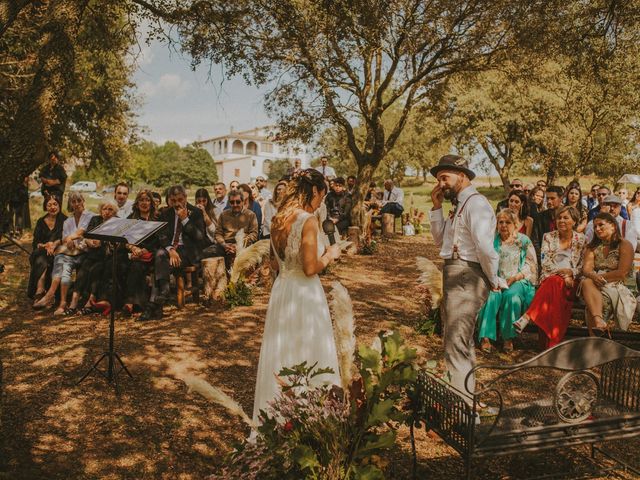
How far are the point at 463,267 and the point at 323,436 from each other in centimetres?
207

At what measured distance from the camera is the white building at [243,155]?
11912 centimetres

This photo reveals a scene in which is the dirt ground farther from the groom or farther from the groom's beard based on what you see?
the groom's beard

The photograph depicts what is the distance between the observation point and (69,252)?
8812 millimetres

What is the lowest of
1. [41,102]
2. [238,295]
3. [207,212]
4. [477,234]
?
[238,295]

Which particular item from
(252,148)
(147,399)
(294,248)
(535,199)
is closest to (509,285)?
(535,199)

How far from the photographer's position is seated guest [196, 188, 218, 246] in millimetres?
9758

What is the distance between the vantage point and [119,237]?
17.8 ft

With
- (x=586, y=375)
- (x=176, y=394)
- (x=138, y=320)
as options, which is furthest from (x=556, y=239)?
(x=138, y=320)

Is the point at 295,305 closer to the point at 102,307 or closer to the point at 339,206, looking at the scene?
the point at 102,307

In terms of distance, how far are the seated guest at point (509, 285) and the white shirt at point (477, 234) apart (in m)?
2.66

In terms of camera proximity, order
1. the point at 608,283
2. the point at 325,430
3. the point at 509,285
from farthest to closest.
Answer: the point at 509,285 → the point at 608,283 → the point at 325,430

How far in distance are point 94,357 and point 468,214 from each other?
4.67 metres

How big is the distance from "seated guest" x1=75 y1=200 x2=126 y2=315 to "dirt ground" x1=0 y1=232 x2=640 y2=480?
425 mm

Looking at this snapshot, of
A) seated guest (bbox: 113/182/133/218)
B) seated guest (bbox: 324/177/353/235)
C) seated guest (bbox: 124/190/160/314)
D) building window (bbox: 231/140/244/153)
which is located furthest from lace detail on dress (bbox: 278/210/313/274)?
building window (bbox: 231/140/244/153)
